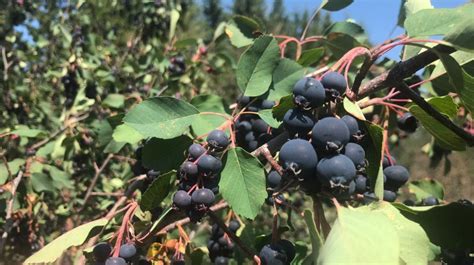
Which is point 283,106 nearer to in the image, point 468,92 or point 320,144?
point 320,144

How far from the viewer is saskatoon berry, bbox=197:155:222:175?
0.96m

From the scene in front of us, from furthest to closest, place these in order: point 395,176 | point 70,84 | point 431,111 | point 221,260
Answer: point 70,84 < point 221,260 < point 395,176 < point 431,111

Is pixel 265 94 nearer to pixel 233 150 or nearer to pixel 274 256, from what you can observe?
pixel 233 150

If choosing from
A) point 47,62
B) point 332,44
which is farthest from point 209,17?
point 332,44

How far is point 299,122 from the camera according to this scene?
0.84m

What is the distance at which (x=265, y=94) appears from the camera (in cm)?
126

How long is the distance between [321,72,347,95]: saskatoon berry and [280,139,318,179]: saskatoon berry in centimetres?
11

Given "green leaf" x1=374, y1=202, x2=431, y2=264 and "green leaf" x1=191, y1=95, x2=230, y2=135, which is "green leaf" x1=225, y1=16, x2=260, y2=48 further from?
"green leaf" x1=374, y1=202, x2=431, y2=264

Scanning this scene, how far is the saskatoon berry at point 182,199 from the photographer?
38.5 inches

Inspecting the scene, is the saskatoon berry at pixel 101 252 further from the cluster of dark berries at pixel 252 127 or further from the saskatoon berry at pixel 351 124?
the saskatoon berry at pixel 351 124

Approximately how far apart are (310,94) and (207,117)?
1.42 ft

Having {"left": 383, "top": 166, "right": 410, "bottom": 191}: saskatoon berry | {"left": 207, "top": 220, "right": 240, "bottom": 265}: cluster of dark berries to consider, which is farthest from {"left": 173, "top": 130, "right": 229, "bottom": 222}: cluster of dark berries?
{"left": 207, "top": 220, "right": 240, "bottom": 265}: cluster of dark berries

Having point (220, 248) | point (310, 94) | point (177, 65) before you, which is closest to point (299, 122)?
point (310, 94)

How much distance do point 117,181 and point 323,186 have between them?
1.94 metres
